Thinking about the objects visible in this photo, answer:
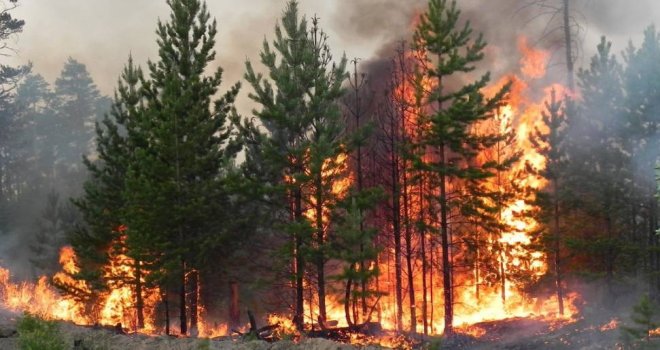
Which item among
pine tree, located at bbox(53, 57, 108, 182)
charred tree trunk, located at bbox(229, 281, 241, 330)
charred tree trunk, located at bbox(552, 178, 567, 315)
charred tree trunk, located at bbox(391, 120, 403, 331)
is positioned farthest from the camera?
pine tree, located at bbox(53, 57, 108, 182)

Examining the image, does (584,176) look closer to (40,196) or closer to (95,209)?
(95,209)

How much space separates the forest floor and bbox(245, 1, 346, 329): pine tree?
5302 mm

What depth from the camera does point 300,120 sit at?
75.2 feet

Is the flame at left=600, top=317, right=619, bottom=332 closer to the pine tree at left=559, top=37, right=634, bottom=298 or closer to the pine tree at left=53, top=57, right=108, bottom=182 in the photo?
the pine tree at left=559, top=37, right=634, bottom=298

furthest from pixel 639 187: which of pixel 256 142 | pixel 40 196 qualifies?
pixel 40 196

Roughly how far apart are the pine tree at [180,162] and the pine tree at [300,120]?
→ 174cm

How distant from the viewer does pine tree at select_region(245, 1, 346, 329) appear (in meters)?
22.3

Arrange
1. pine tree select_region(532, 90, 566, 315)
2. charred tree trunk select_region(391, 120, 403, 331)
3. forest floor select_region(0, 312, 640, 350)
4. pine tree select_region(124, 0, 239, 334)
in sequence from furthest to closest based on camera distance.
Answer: pine tree select_region(532, 90, 566, 315) < charred tree trunk select_region(391, 120, 403, 331) < pine tree select_region(124, 0, 239, 334) < forest floor select_region(0, 312, 640, 350)

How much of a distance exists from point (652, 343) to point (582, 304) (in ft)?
39.7

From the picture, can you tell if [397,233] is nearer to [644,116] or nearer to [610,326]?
[610,326]

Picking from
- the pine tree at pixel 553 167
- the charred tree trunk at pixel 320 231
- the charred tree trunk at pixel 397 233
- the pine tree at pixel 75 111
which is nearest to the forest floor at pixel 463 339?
the charred tree trunk at pixel 397 233

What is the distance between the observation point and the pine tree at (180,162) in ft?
69.5

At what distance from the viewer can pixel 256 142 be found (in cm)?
2394

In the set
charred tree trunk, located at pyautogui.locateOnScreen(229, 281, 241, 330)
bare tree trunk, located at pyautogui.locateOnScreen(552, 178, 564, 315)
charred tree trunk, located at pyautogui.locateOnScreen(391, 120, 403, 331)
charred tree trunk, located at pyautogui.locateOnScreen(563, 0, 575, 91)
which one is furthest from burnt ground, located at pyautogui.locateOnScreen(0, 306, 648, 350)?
charred tree trunk, located at pyautogui.locateOnScreen(563, 0, 575, 91)
